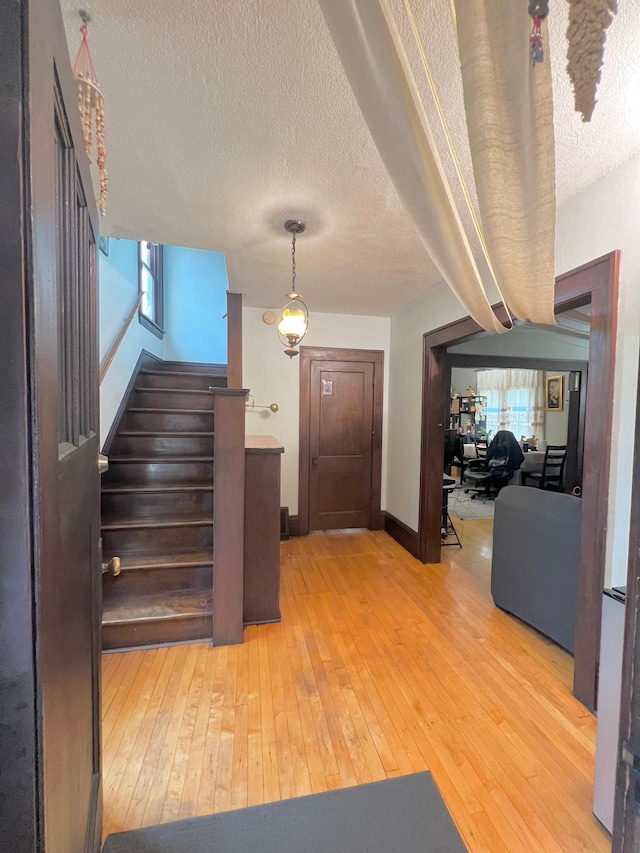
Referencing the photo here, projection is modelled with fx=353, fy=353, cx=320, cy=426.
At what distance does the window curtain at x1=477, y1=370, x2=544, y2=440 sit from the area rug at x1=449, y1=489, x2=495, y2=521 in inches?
85.4

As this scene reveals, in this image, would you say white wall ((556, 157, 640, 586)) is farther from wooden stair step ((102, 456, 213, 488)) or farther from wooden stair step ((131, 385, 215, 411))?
wooden stair step ((131, 385, 215, 411))

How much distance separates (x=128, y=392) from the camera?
3174 millimetres

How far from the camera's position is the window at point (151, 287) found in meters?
3.63

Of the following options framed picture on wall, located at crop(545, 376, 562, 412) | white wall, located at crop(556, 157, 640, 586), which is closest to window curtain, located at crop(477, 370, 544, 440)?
framed picture on wall, located at crop(545, 376, 562, 412)

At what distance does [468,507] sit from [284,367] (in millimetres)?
3443

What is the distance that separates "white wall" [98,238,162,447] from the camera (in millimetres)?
2619

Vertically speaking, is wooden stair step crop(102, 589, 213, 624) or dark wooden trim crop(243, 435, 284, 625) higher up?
dark wooden trim crop(243, 435, 284, 625)

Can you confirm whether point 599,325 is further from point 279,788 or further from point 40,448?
point 279,788

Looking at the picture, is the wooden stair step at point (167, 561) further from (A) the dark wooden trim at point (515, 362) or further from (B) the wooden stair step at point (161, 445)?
(A) the dark wooden trim at point (515, 362)

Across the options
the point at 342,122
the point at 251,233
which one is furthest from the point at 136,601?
the point at 342,122

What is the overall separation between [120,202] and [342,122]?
1224 mm

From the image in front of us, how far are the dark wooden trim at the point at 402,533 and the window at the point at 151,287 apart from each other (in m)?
3.33

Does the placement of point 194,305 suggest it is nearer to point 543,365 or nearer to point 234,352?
point 234,352

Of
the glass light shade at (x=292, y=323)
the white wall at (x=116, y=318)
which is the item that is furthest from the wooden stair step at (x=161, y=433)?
the glass light shade at (x=292, y=323)
